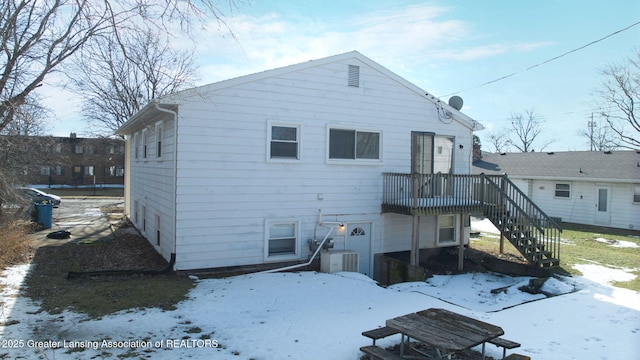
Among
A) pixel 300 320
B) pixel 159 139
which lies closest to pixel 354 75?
pixel 159 139

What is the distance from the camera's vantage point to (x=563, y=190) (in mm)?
23781

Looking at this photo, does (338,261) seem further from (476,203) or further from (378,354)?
(378,354)

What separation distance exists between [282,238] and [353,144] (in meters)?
3.40

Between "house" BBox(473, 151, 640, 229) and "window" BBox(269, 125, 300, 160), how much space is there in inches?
746

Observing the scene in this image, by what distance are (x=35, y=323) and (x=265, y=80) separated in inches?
275

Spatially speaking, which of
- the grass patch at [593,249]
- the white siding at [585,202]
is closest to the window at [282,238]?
the grass patch at [593,249]

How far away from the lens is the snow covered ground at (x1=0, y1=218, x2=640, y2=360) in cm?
543

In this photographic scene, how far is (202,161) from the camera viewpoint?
31.7ft

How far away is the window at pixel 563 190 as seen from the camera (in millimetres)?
23531

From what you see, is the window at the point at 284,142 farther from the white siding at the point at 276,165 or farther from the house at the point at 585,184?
the house at the point at 585,184

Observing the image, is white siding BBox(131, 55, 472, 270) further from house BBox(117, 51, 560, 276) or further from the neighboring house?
the neighboring house

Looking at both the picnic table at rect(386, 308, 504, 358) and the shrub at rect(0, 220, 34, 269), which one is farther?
the shrub at rect(0, 220, 34, 269)

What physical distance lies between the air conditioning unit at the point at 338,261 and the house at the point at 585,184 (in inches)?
696

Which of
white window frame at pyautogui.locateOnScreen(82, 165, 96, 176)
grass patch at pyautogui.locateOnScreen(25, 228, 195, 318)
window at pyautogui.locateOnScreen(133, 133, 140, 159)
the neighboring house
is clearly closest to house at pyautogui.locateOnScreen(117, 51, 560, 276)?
grass patch at pyautogui.locateOnScreen(25, 228, 195, 318)
